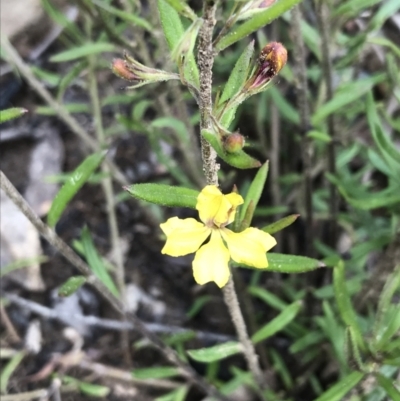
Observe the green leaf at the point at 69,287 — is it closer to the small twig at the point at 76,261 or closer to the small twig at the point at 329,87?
the small twig at the point at 76,261

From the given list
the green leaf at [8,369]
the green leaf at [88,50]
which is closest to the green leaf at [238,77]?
the green leaf at [88,50]

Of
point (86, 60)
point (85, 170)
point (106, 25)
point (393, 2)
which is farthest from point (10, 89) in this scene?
point (393, 2)

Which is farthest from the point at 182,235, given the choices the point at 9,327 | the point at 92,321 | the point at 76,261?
the point at 9,327

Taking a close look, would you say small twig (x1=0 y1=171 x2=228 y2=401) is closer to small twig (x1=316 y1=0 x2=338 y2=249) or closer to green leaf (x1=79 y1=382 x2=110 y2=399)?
green leaf (x1=79 y1=382 x2=110 y2=399)

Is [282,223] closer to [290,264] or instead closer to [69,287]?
[290,264]

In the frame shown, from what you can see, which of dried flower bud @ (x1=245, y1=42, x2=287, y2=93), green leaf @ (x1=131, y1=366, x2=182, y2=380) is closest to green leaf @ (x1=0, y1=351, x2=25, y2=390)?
green leaf @ (x1=131, y1=366, x2=182, y2=380)

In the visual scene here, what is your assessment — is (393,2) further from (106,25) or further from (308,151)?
(106,25)

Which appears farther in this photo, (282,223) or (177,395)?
(177,395)
